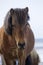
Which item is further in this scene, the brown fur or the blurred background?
the blurred background

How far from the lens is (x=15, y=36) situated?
793 mm

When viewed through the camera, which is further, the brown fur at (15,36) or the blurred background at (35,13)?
the blurred background at (35,13)

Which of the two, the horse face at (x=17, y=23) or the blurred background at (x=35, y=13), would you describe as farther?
the blurred background at (x=35, y=13)

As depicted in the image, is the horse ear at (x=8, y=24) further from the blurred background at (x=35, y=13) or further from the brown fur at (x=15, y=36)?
the blurred background at (x=35, y=13)

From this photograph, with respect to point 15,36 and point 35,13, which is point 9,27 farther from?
point 35,13

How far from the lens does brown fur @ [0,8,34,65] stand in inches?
30.8

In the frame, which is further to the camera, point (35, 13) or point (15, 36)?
point (35, 13)

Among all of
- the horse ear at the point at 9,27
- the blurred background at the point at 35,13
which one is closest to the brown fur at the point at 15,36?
the horse ear at the point at 9,27

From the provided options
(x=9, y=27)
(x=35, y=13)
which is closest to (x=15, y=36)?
(x=9, y=27)

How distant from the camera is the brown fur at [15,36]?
78 centimetres

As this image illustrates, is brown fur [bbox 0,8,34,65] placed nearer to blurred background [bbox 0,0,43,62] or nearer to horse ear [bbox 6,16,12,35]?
horse ear [bbox 6,16,12,35]

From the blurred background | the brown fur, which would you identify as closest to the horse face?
the brown fur

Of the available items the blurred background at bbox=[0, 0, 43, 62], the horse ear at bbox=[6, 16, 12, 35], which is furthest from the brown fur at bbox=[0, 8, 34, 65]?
the blurred background at bbox=[0, 0, 43, 62]

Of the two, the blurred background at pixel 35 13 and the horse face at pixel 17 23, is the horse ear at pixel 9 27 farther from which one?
the blurred background at pixel 35 13
